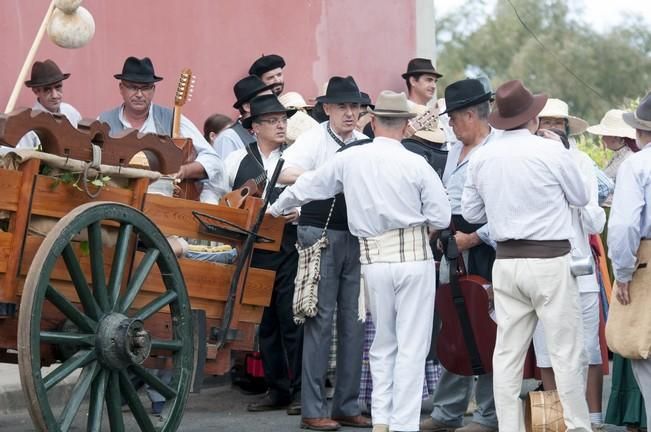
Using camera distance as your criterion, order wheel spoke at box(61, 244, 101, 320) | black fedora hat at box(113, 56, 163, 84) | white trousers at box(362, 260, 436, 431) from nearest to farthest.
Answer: wheel spoke at box(61, 244, 101, 320) → white trousers at box(362, 260, 436, 431) → black fedora hat at box(113, 56, 163, 84)

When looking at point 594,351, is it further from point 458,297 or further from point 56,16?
point 56,16

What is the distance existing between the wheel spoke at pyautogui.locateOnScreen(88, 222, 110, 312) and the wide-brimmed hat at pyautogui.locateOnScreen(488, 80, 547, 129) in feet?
7.03

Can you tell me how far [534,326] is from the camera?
713 centimetres

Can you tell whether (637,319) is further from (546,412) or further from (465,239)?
(465,239)

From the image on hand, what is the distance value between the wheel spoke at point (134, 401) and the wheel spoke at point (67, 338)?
251 mm

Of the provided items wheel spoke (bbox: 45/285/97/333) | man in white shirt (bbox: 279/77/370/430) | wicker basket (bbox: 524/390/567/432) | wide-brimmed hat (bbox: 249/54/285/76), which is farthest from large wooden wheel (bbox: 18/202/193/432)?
wide-brimmed hat (bbox: 249/54/285/76)

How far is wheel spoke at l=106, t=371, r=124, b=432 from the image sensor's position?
633 cm

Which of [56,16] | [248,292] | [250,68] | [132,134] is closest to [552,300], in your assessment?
[248,292]

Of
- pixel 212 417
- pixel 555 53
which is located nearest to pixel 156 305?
pixel 212 417

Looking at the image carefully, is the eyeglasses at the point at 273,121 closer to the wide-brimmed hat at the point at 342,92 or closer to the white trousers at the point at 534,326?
the wide-brimmed hat at the point at 342,92

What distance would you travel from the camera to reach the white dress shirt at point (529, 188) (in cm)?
696

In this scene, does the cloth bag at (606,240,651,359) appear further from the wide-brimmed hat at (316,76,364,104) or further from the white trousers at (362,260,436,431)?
the wide-brimmed hat at (316,76,364,104)

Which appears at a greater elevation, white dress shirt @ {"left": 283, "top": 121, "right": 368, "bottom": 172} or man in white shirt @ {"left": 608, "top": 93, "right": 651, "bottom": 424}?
white dress shirt @ {"left": 283, "top": 121, "right": 368, "bottom": 172}

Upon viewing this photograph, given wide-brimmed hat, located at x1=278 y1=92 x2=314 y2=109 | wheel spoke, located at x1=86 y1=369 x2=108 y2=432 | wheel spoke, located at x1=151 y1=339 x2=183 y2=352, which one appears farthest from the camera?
wide-brimmed hat, located at x1=278 y1=92 x2=314 y2=109
